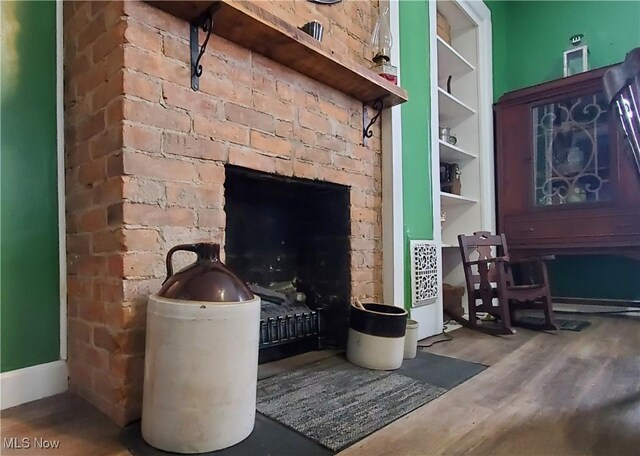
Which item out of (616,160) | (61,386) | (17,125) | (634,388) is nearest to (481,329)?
(634,388)

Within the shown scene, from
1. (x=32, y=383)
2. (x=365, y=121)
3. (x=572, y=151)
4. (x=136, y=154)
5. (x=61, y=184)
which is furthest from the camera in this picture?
(x=572, y=151)

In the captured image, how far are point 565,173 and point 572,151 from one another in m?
0.18

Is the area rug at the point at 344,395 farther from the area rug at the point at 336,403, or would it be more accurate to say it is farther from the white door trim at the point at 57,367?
the white door trim at the point at 57,367

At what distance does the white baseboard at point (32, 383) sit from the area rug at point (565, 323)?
2.53m

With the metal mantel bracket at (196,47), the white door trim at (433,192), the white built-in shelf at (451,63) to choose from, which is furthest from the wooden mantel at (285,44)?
the white built-in shelf at (451,63)

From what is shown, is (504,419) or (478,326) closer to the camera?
(504,419)

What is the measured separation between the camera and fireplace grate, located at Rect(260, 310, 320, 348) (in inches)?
67.4

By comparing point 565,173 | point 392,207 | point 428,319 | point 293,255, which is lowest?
point 428,319

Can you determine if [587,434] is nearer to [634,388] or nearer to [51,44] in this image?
[634,388]

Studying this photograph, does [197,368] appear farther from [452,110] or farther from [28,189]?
[452,110]

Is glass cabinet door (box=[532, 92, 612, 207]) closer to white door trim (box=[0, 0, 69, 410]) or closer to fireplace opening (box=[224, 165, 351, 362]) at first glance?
fireplace opening (box=[224, 165, 351, 362])

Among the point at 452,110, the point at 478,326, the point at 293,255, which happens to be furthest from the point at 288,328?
the point at 452,110

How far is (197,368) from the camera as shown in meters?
0.96

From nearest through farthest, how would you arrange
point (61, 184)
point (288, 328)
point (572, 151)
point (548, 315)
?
point (61, 184) → point (288, 328) → point (548, 315) → point (572, 151)
